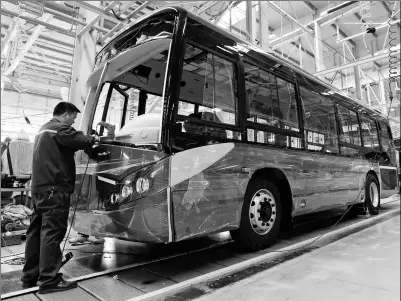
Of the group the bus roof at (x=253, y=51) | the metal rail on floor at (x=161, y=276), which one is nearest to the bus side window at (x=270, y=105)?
the bus roof at (x=253, y=51)

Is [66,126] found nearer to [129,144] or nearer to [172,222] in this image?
[129,144]

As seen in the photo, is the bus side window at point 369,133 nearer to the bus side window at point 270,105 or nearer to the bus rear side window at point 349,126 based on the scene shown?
the bus rear side window at point 349,126

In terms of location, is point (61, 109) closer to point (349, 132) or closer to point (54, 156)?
point (54, 156)

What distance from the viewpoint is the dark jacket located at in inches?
109

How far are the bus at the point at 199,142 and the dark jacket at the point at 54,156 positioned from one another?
294 mm

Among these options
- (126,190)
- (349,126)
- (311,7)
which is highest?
(311,7)

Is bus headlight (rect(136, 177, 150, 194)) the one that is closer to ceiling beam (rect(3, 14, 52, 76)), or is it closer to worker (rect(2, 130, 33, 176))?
worker (rect(2, 130, 33, 176))

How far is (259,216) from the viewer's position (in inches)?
145

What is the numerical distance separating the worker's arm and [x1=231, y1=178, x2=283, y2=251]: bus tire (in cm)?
192

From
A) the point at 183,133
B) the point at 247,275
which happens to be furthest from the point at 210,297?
the point at 183,133

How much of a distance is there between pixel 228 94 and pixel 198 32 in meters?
0.78

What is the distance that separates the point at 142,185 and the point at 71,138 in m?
0.85

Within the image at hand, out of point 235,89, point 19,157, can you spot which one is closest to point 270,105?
point 235,89

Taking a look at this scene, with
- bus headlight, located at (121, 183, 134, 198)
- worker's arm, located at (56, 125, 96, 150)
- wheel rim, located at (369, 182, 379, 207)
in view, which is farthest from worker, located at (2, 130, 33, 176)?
wheel rim, located at (369, 182, 379, 207)
